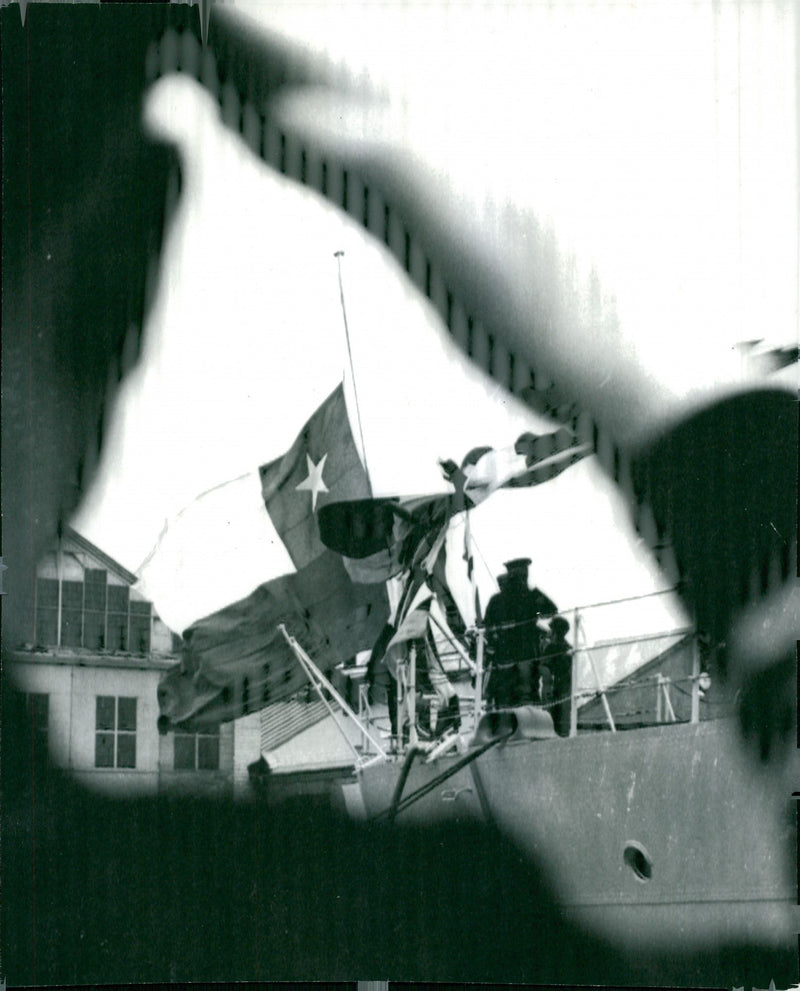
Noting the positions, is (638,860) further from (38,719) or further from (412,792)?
(38,719)

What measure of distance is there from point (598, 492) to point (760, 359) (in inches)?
38.1

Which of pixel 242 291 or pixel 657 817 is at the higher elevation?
pixel 242 291

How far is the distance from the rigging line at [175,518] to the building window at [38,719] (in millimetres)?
772

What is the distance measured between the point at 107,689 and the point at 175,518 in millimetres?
897

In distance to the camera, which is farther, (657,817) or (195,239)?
(195,239)

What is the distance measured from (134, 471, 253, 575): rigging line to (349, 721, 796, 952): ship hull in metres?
1.57

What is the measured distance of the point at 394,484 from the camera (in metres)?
7.82

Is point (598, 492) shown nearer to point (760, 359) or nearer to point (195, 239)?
point (760, 359)

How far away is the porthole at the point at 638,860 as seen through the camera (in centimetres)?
742

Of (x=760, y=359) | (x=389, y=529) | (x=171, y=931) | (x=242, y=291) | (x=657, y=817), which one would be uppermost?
(x=242, y=291)

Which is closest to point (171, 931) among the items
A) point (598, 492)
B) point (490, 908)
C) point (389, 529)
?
point (490, 908)

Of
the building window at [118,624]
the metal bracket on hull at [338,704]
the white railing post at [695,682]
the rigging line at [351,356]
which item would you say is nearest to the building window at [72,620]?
the building window at [118,624]

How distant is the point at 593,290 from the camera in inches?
304

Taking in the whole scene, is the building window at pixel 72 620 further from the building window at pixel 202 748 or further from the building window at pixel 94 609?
the building window at pixel 202 748
